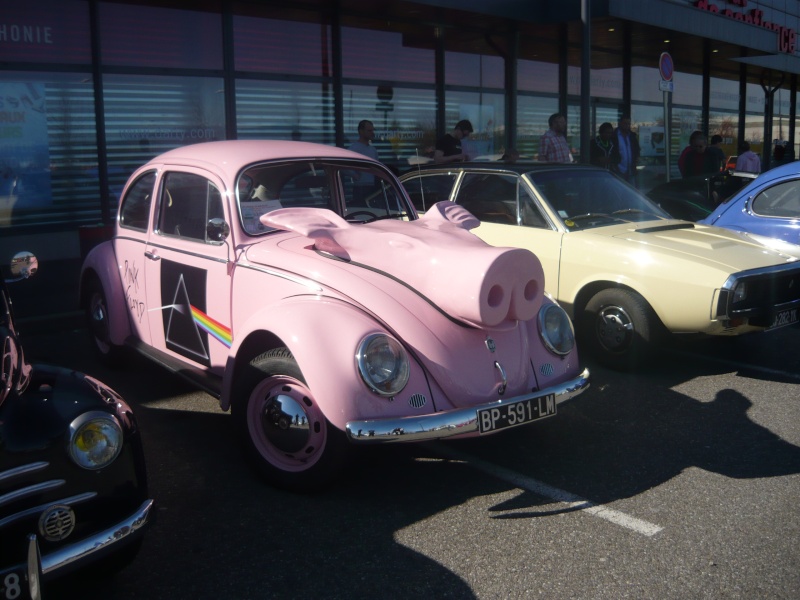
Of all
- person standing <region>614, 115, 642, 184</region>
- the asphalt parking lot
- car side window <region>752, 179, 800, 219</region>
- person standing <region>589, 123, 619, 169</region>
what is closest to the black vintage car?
the asphalt parking lot

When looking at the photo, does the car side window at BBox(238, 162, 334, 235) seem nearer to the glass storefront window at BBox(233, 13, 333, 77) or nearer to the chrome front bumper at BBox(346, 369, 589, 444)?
the chrome front bumper at BBox(346, 369, 589, 444)

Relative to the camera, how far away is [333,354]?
153 inches

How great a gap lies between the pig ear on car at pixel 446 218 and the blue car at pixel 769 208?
3846 millimetres

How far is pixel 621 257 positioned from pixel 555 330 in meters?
1.88

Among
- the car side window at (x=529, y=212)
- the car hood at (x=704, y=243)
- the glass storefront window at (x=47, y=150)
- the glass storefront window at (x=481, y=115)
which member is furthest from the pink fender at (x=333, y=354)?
the glass storefront window at (x=481, y=115)

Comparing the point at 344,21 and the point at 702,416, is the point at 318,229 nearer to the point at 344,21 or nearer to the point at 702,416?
the point at 702,416

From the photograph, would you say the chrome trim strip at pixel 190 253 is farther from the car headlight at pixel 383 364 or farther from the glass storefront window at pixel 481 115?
the glass storefront window at pixel 481 115

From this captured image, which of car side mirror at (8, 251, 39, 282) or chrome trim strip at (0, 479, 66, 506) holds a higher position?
car side mirror at (8, 251, 39, 282)

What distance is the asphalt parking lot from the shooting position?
3.36 metres

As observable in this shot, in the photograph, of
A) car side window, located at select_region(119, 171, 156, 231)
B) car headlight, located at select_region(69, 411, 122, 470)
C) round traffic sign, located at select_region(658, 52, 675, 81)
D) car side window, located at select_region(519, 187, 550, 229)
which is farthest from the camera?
round traffic sign, located at select_region(658, 52, 675, 81)

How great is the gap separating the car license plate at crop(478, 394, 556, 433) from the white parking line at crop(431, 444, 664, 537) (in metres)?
0.39

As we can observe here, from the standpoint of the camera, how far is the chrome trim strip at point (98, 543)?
2734 millimetres

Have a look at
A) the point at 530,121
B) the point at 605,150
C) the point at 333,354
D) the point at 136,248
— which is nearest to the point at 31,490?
the point at 333,354

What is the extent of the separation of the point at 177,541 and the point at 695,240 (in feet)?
15.4
